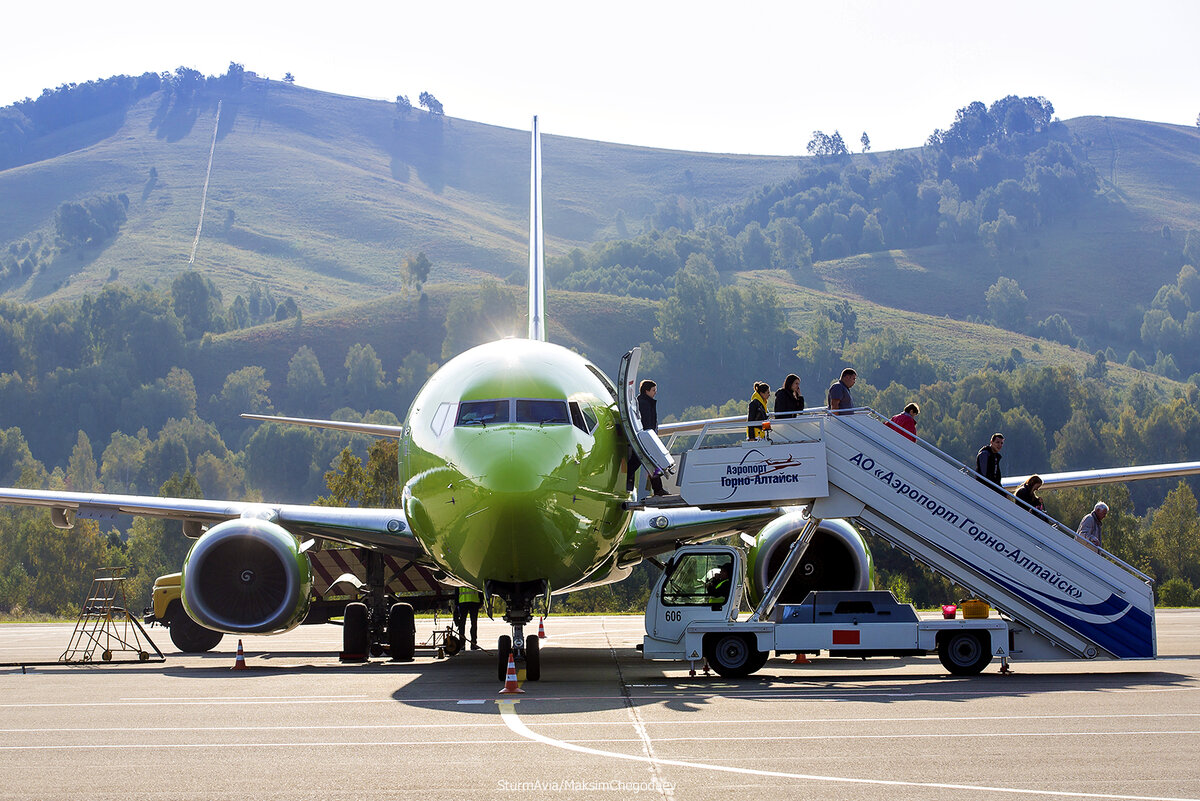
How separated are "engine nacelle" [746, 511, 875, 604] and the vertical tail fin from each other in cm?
576

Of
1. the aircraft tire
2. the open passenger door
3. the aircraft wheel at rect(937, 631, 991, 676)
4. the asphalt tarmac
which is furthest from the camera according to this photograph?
the aircraft tire

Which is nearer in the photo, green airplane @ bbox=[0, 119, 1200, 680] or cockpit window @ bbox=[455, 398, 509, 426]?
green airplane @ bbox=[0, 119, 1200, 680]

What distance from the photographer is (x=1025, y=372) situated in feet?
481

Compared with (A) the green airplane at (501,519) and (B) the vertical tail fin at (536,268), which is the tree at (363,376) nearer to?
(B) the vertical tail fin at (536,268)

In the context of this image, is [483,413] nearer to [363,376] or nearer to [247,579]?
[247,579]

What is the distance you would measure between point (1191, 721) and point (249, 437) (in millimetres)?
156432

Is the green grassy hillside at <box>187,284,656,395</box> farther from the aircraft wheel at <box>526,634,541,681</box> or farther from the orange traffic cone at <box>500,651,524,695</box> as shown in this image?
the orange traffic cone at <box>500,651,524,695</box>

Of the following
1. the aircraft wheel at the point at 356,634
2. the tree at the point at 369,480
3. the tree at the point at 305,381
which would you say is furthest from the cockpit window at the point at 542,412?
the tree at the point at 305,381

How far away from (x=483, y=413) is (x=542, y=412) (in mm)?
702

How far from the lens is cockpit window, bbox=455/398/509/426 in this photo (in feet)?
50.1

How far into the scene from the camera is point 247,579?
20.1 metres

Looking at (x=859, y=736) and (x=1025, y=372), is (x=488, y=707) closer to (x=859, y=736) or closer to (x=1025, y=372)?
(x=859, y=736)

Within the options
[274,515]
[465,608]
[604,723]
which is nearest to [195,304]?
[465,608]

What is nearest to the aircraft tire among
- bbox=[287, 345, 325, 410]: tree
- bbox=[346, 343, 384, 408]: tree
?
bbox=[287, 345, 325, 410]: tree
